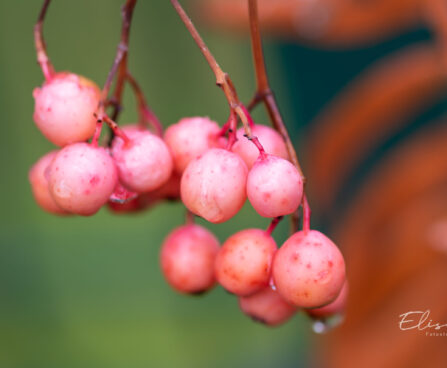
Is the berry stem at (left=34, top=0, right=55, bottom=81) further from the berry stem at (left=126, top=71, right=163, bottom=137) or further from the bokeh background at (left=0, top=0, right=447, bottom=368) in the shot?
the bokeh background at (left=0, top=0, right=447, bottom=368)

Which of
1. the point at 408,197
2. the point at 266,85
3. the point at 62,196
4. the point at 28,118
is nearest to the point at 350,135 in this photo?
the point at 408,197

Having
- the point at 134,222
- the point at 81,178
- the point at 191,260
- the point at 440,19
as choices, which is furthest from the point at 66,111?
the point at 134,222

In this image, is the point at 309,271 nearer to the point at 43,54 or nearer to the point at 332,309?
the point at 332,309

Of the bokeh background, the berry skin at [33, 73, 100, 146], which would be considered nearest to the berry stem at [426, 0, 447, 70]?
the berry skin at [33, 73, 100, 146]

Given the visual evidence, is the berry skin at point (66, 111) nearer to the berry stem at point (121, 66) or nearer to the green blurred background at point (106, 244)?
the berry stem at point (121, 66)

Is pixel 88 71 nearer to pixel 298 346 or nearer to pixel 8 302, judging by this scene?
pixel 8 302

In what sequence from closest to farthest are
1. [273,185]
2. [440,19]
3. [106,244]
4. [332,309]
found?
[273,185] < [332,309] < [440,19] < [106,244]

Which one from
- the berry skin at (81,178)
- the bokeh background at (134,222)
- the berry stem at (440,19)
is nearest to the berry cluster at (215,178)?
the berry skin at (81,178)
